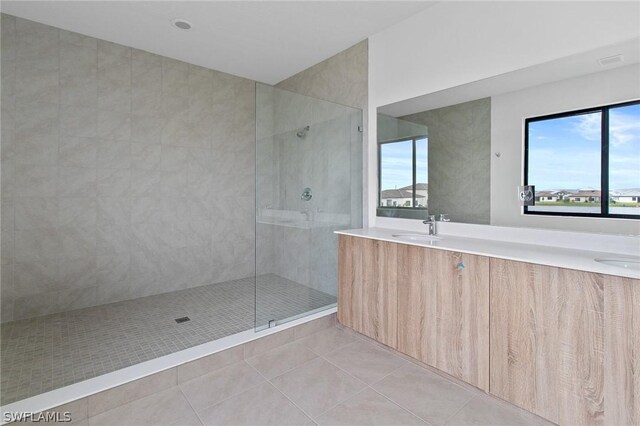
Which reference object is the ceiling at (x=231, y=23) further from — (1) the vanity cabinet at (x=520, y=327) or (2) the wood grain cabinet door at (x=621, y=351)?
(2) the wood grain cabinet door at (x=621, y=351)

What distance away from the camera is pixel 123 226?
3.24 metres

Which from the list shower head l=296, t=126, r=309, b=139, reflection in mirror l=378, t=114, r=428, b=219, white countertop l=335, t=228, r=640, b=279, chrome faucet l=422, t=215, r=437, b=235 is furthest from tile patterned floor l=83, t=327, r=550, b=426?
shower head l=296, t=126, r=309, b=139

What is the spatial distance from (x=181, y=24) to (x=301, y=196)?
185 cm

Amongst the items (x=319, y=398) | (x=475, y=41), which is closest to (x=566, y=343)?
(x=319, y=398)

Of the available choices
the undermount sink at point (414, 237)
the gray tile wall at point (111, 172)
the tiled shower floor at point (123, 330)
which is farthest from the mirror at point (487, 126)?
the gray tile wall at point (111, 172)

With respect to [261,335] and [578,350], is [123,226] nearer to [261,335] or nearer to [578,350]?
[261,335]

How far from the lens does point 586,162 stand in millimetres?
1741

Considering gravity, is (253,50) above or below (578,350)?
above

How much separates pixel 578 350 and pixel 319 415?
4.14 feet

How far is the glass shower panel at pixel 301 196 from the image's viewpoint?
2.51 metres

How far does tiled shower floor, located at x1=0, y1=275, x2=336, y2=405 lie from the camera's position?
1899 millimetres

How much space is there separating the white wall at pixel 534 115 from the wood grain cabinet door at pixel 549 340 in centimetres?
56

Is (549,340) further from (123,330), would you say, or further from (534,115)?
(123,330)

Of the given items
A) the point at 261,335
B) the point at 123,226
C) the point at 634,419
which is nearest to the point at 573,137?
the point at 634,419
